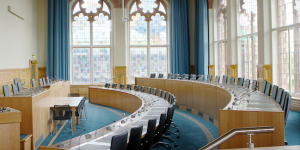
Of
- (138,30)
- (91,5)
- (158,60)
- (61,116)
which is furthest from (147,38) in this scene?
(61,116)

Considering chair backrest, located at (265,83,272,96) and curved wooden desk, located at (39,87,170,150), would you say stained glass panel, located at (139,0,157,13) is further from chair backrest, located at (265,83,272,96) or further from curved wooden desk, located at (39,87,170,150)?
chair backrest, located at (265,83,272,96)

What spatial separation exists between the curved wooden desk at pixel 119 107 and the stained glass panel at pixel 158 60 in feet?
12.9

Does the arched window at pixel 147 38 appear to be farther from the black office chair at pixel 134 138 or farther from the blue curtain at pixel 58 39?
the black office chair at pixel 134 138

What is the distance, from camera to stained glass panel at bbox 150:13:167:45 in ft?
42.8

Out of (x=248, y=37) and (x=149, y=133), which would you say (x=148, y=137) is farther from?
(x=248, y=37)

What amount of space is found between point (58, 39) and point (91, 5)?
257 centimetres

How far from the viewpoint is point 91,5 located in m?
12.9

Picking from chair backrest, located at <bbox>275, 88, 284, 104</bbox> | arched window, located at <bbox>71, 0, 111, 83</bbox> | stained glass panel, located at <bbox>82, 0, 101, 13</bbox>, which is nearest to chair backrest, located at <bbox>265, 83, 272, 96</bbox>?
chair backrest, located at <bbox>275, 88, 284, 104</bbox>

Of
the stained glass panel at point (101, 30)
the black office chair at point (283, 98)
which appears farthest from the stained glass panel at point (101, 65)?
the black office chair at point (283, 98)

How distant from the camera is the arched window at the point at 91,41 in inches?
504

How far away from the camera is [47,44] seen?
39.5 feet

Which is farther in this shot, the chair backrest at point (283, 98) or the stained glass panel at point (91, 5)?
the stained glass panel at point (91, 5)

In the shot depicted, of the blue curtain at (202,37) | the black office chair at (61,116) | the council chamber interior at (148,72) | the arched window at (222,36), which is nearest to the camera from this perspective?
the council chamber interior at (148,72)

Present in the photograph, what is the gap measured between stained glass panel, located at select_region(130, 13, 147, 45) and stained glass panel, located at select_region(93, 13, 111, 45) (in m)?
1.25
